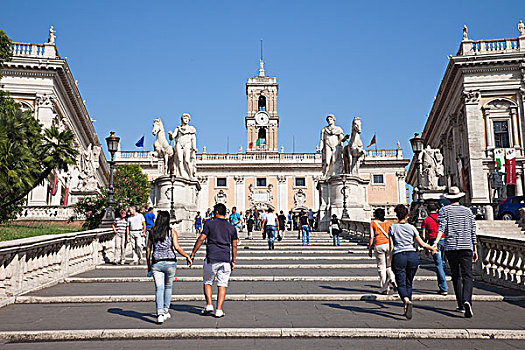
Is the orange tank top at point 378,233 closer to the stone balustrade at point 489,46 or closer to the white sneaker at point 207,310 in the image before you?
the white sneaker at point 207,310

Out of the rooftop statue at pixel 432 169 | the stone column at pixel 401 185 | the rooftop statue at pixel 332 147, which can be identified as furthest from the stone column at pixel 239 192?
the rooftop statue at pixel 332 147

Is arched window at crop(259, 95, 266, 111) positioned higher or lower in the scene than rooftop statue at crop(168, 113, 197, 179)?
higher

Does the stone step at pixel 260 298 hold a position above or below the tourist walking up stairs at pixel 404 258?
below

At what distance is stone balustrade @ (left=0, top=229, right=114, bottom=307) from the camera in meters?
7.41

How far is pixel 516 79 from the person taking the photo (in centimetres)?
3350

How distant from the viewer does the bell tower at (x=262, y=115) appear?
69750mm

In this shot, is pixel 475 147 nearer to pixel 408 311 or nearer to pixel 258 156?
pixel 408 311

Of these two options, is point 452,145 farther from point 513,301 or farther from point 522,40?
point 513,301

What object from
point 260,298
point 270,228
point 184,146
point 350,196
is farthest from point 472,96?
point 260,298

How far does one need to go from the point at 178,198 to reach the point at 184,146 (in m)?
2.63

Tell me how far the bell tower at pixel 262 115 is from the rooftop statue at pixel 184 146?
4637cm

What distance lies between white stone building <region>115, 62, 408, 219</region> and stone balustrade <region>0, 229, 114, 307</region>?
162 ft

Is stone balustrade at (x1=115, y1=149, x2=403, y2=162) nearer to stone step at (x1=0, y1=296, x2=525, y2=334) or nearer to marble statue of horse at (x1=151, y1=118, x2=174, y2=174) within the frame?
marble statue of horse at (x1=151, y1=118, x2=174, y2=174)

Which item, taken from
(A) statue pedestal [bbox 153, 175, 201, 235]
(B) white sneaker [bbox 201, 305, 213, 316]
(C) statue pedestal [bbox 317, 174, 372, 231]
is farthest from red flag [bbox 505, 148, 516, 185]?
(B) white sneaker [bbox 201, 305, 213, 316]
